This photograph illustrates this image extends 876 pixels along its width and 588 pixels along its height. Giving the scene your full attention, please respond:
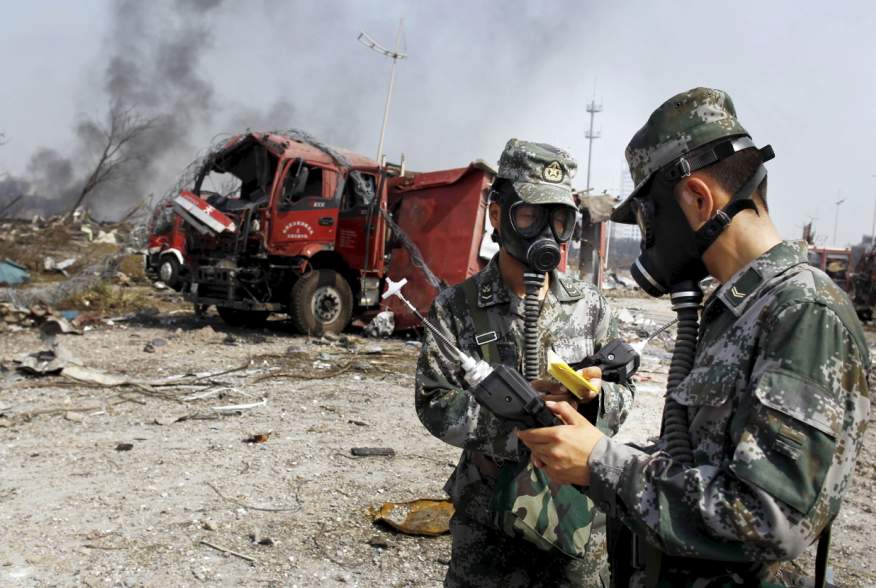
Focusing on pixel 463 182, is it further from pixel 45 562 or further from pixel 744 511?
pixel 744 511

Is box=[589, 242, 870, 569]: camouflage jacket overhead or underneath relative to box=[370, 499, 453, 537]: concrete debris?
overhead

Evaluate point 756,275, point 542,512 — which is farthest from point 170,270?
point 756,275

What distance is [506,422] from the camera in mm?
1674

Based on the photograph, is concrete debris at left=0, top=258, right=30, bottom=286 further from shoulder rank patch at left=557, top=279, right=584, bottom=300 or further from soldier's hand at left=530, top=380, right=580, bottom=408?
soldier's hand at left=530, top=380, right=580, bottom=408

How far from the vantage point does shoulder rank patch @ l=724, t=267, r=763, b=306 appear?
4.17 feet

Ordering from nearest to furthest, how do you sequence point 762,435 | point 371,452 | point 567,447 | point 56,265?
point 762,435
point 567,447
point 371,452
point 56,265

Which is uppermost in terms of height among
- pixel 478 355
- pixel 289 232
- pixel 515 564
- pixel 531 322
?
pixel 289 232

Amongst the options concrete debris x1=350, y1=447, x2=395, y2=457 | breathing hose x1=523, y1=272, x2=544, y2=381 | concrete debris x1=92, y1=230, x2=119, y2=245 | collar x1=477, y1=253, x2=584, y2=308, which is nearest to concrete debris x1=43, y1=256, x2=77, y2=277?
concrete debris x1=92, y1=230, x2=119, y2=245

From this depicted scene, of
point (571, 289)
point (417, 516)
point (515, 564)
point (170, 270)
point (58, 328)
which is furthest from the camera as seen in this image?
point (170, 270)

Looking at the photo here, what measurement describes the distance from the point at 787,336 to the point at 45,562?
3421mm

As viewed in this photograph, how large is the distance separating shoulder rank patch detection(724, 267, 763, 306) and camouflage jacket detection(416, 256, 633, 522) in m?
0.58

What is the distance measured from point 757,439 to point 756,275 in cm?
32

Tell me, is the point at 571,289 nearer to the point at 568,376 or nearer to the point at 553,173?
the point at 553,173

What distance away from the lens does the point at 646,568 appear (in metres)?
1.38
